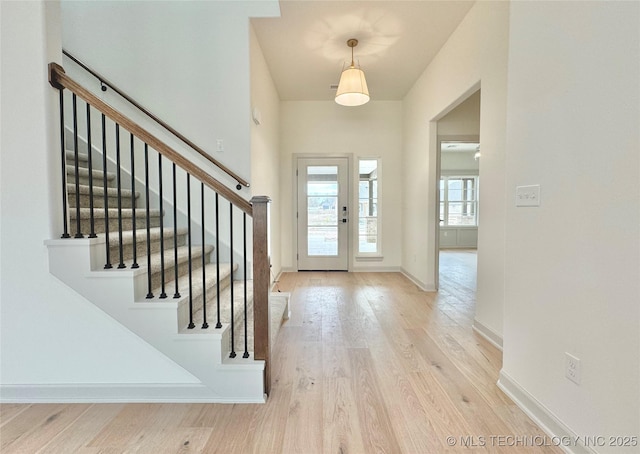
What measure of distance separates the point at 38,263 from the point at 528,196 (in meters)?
2.66

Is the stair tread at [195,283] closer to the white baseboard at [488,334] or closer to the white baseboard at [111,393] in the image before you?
the white baseboard at [111,393]

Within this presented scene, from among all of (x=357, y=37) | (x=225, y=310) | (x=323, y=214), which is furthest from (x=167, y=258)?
(x=323, y=214)

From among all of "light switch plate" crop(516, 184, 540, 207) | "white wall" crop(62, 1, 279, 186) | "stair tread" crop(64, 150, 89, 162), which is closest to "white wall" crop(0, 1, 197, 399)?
"stair tread" crop(64, 150, 89, 162)

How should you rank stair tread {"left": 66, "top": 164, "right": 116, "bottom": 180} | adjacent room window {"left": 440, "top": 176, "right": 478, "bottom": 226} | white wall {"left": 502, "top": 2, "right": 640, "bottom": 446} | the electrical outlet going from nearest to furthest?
1. white wall {"left": 502, "top": 2, "right": 640, "bottom": 446}
2. the electrical outlet
3. stair tread {"left": 66, "top": 164, "right": 116, "bottom": 180}
4. adjacent room window {"left": 440, "top": 176, "right": 478, "bottom": 226}

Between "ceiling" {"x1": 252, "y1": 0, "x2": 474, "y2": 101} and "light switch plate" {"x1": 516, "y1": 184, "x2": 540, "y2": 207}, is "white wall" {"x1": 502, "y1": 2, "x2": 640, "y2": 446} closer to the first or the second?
"light switch plate" {"x1": 516, "y1": 184, "x2": 540, "y2": 207}

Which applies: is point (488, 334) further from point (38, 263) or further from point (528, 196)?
point (38, 263)

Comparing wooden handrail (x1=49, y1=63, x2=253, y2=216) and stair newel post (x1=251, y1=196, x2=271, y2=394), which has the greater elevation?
wooden handrail (x1=49, y1=63, x2=253, y2=216)

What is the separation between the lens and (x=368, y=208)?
5.37 meters

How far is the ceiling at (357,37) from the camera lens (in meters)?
2.92

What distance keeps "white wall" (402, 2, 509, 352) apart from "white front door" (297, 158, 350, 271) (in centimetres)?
148

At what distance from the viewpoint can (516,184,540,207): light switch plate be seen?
5.14 feet

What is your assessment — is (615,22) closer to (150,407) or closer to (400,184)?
(150,407)

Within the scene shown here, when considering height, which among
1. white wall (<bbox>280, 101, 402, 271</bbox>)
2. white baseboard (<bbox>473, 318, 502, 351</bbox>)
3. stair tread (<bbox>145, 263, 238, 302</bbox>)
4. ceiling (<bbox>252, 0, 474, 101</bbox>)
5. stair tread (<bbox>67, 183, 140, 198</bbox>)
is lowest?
white baseboard (<bbox>473, 318, 502, 351</bbox>)

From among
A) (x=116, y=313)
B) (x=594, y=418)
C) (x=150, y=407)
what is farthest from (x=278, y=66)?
(x=594, y=418)
